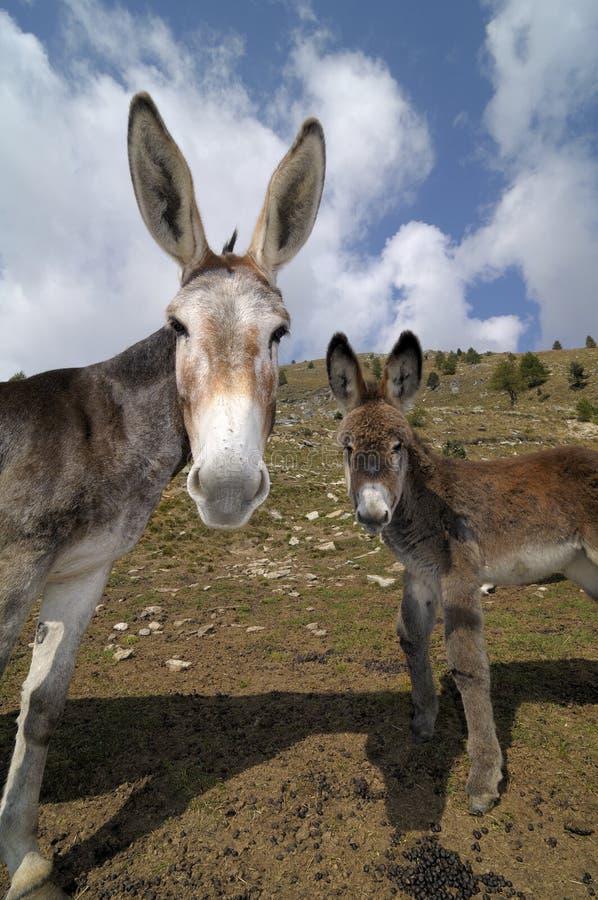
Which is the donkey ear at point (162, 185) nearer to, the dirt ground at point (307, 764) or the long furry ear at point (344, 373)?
the long furry ear at point (344, 373)

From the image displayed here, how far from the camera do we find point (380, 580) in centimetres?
1033

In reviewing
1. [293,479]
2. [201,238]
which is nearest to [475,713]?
[201,238]

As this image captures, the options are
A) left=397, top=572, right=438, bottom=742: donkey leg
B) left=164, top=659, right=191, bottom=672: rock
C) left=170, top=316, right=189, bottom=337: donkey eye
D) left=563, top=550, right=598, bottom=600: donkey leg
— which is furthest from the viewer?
left=164, top=659, right=191, bottom=672: rock

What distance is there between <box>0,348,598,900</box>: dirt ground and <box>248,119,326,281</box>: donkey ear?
4.25 meters

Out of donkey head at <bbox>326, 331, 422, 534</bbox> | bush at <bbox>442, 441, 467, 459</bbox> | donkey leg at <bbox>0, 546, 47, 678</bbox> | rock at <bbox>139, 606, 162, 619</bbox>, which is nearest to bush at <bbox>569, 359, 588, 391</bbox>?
bush at <bbox>442, 441, 467, 459</bbox>

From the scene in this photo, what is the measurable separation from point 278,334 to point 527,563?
394 centimetres

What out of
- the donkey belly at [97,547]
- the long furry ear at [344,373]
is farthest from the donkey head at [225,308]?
the long furry ear at [344,373]

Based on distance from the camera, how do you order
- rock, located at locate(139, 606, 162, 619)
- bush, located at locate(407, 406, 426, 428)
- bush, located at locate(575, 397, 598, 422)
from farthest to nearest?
1. bush, located at locate(575, 397, 598, 422)
2. bush, located at locate(407, 406, 426, 428)
3. rock, located at locate(139, 606, 162, 619)

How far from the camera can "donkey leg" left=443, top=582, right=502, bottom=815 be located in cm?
364

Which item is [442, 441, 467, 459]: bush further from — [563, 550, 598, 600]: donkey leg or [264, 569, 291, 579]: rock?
[563, 550, 598, 600]: donkey leg

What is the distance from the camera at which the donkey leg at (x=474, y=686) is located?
3.64 meters

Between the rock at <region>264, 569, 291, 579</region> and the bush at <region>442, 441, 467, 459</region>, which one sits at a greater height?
the bush at <region>442, 441, 467, 459</region>

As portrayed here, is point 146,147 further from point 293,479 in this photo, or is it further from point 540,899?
point 293,479

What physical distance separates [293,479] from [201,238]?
62.2ft
